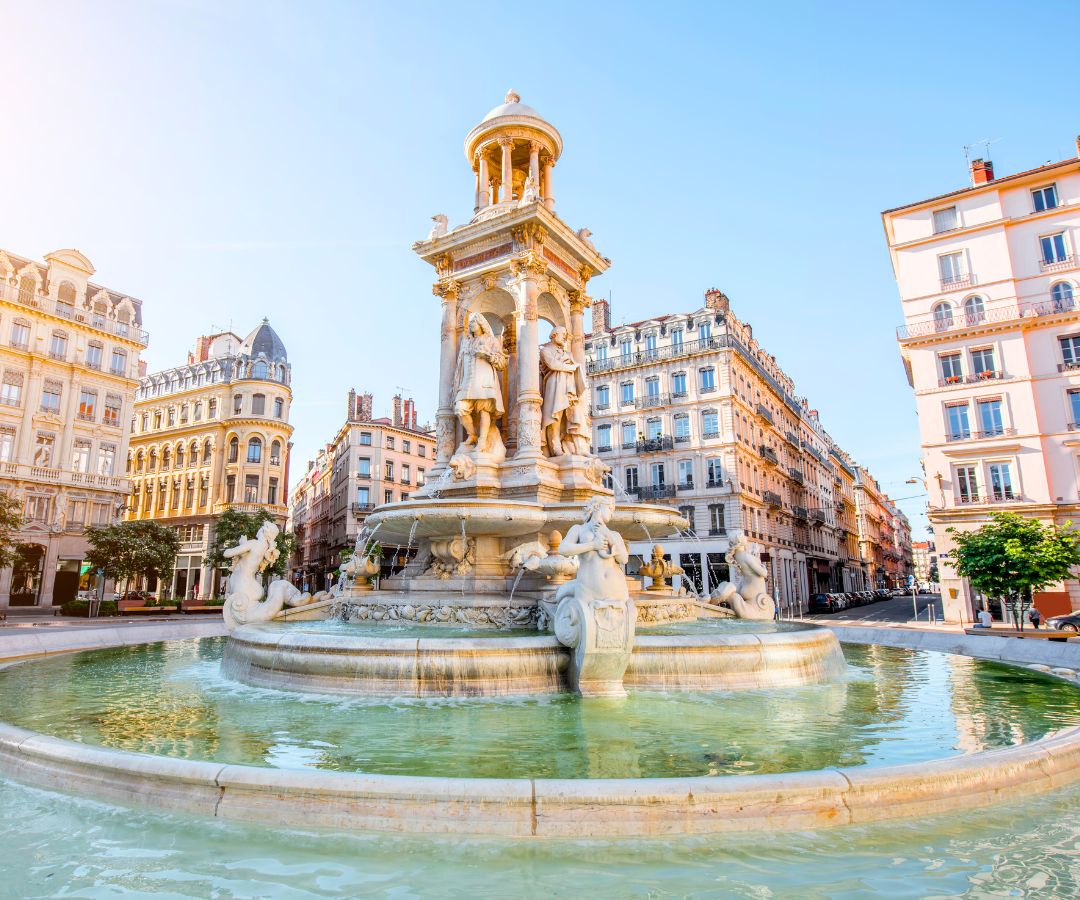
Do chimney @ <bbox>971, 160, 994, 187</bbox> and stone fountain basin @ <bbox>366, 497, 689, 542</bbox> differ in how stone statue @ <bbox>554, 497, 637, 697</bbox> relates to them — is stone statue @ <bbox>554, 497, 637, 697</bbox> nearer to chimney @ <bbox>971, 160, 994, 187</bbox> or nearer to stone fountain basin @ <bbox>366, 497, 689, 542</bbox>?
stone fountain basin @ <bbox>366, 497, 689, 542</bbox>

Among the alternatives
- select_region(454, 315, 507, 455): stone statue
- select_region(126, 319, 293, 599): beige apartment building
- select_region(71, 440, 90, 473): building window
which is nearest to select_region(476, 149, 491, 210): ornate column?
select_region(454, 315, 507, 455): stone statue

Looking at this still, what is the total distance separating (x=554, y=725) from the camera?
5.78m

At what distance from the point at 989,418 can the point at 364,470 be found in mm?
48646

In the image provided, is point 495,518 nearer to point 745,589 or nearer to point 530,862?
point 745,589

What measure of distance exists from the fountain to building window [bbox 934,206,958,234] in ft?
101

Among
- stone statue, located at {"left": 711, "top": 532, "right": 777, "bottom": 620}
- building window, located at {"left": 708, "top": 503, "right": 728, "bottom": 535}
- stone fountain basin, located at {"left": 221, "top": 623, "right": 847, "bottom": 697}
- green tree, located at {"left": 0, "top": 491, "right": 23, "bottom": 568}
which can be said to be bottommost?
stone fountain basin, located at {"left": 221, "top": 623, "right": 847, "bottom": 697}

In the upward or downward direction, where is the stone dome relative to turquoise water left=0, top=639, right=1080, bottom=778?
upward

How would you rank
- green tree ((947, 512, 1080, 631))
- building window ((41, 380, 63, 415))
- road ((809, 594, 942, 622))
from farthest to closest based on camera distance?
1. building window ((41, 380, 63, 415))
2. road ((809, 594, 942, 622))
3. green tree ((947, 512, 1080, 631))

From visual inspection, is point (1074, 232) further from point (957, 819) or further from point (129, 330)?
point (129, 330)

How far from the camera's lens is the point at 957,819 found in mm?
3850

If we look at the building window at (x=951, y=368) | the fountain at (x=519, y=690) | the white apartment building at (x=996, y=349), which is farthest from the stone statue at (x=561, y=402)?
the building window at (x=951, y=368)

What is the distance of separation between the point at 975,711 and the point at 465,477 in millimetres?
8743

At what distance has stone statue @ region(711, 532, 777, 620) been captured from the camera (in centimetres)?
1236

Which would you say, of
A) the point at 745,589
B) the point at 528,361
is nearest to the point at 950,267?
the point at 745,589
